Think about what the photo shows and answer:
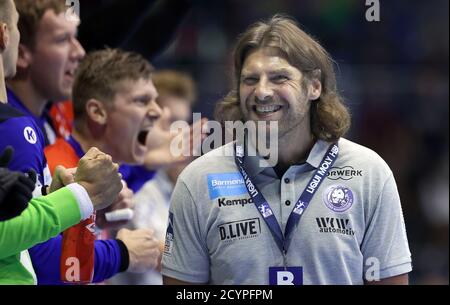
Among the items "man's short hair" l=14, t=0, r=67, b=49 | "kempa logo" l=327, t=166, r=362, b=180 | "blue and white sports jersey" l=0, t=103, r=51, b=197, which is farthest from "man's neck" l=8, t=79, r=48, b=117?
"kempa logo" l=327, t=166, r=362, b=180

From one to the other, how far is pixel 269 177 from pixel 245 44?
50 centimetres

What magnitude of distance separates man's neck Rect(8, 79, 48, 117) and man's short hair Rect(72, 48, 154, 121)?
0.54ft

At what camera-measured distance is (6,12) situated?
10.3ft

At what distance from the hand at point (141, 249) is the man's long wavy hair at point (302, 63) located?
722mm

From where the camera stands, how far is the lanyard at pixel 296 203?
3.14 metres

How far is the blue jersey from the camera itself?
115 inches

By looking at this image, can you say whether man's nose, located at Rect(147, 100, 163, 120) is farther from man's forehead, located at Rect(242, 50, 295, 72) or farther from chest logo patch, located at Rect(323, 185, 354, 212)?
chest logo patch, located at Rect(323, 185, 354, 212)

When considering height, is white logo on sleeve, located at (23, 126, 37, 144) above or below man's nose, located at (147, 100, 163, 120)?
below

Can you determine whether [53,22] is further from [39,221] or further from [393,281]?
[393,281]

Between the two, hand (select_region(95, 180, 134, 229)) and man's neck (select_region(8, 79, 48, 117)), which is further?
man's neck (select_region(8, 79, 48, 117))

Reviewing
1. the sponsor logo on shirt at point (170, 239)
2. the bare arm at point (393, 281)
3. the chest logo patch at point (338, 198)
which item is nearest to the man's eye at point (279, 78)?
the chest logo patch at point (338, 198)

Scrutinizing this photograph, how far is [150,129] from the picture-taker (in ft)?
14.3

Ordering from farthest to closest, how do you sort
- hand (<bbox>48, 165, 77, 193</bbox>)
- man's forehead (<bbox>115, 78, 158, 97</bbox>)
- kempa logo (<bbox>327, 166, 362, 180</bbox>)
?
man's forehead (<bbox>115, 78, 158, 97</bbox>), kempa logo (<bbox>327, 166, 362, 180</bbox>), hand (<bbox>48, 165, 77, 193</bbox>)
